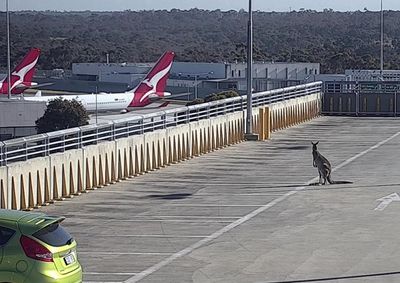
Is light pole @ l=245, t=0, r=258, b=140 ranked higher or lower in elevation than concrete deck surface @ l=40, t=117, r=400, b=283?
higher

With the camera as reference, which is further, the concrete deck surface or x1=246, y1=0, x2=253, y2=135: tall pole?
x1=246, y1=0, x2=253, y2=135: tall pole

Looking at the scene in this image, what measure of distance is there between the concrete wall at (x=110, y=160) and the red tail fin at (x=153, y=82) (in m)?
26.0

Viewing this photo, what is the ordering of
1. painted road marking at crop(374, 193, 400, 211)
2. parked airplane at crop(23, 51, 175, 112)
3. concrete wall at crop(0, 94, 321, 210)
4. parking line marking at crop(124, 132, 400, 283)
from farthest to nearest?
1. parked airplane at crop(23, 51, 175, 112)
2. painted road marking at crop(374, 193, 400, 211)
3. concrete wall at crop(0, 94, 321, 210)
4. parking line marking at crop(124, 132, 400, 283)

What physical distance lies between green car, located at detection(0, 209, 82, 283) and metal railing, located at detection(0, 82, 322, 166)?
1003 cm

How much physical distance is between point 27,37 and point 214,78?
3217 inches

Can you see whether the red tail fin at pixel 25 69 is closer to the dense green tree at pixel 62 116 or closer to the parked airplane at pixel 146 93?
the parked airplane at pixel 146 93

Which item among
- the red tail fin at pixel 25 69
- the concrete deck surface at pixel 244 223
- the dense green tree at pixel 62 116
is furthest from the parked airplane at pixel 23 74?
the concrete deck surface at pixel 244 223

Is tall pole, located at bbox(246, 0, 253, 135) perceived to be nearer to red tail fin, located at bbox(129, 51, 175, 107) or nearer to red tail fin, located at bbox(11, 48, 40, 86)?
red tail fin, located at bbox(129, 51, 175, 107)

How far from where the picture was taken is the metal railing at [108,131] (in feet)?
76.8

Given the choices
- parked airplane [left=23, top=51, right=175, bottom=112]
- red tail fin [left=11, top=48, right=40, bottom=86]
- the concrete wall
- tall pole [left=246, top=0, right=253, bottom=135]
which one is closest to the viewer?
the concrete wall

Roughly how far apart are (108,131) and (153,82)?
4031cm

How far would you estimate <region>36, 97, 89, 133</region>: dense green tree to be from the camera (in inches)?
1829

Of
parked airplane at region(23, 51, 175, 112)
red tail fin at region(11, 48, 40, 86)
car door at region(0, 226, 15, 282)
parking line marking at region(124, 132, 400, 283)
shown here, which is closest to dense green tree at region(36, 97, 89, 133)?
parked airplane at region(23, 51, 175, 112)

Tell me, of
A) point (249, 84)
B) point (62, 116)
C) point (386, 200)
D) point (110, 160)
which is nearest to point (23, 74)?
point (62, 116)
